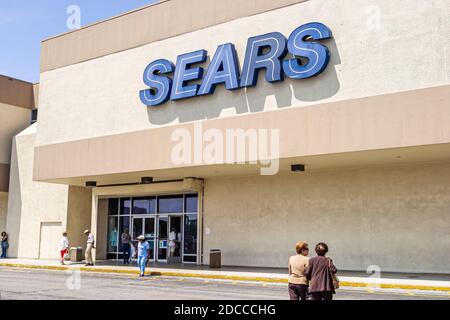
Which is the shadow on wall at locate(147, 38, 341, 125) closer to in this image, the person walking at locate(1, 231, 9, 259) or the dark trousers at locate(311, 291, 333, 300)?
the dark trousers at locate(311, 291, 333, 300)

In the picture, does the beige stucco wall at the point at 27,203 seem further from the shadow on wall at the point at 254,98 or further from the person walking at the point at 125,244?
the shadow on wall at the point at 254,98

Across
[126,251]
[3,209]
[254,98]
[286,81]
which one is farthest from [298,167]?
[3,209]

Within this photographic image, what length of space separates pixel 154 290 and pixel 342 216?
8791 millimetres

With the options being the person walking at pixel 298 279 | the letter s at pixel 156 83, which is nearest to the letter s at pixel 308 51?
the letter s at pixel 156 83

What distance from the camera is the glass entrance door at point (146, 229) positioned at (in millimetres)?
27953

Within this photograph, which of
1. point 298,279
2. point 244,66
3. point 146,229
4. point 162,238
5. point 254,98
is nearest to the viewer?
point 298,279

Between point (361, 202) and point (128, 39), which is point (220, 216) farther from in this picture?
point (128, 39)

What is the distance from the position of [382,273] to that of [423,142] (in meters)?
5.86

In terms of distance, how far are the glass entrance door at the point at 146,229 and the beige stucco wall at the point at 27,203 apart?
424cm

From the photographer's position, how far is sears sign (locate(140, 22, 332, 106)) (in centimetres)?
1941

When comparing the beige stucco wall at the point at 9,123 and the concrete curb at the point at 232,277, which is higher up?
the beige stucco wall at the point at 9,123

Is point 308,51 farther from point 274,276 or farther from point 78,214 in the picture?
point 78,214

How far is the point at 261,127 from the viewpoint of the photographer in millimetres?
19812

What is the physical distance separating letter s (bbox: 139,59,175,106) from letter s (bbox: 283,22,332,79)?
19.1 feet
